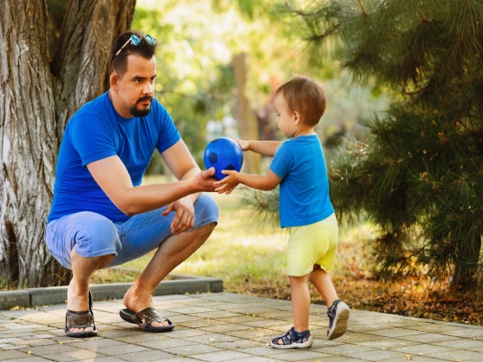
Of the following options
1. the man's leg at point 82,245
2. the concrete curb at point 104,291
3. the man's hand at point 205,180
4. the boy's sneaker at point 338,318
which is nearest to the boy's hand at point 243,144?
the man's hand at point 205,180

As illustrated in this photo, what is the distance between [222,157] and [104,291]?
7.46 ft

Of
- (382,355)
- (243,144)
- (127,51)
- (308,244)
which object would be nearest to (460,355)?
(382,355)

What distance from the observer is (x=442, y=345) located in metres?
4.01

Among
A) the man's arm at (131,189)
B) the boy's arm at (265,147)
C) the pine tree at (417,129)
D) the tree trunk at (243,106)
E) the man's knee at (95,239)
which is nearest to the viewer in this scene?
the man's arm at (131,189)

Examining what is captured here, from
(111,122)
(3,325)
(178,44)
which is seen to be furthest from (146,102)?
(178,44)

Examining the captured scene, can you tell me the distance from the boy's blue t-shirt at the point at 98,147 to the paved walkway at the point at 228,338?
72 cm

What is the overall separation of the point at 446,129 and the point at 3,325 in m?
3.15

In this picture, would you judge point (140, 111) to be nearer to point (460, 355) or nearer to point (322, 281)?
point (322, 281)

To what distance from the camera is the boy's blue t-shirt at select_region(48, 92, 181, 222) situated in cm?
427

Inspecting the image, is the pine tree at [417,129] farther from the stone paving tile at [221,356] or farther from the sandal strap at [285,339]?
the stone paving tile at [221,356]

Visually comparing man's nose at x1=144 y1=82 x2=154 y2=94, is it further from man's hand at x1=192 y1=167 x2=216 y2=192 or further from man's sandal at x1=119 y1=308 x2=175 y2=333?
man's sandal at x1=119 y1=308 x2=175 y2=333

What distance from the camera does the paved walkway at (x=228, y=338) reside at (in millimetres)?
3795

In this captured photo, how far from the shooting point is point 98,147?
4.22 m

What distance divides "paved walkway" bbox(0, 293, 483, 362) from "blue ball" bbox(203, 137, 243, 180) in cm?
90
